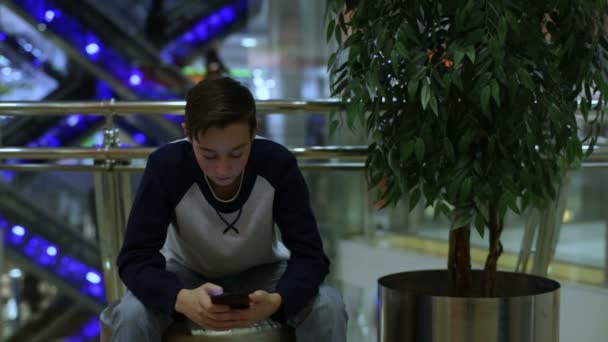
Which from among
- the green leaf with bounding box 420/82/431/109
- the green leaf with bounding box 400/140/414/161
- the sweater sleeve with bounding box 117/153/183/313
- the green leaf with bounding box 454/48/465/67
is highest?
the green leaf with bounding box 454/48/465/67

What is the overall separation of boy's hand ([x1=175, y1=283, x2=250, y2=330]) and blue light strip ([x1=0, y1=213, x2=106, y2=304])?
23.7 feet

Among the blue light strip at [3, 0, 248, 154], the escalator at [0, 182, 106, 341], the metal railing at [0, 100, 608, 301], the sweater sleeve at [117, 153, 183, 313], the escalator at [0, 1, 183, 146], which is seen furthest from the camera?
the blue light strip at [3, 0, 248, 154]

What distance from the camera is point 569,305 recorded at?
3.56 metres

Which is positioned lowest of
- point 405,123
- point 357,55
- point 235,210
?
point 235,210

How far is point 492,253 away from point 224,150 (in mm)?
877

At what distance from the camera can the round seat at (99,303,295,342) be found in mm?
2020

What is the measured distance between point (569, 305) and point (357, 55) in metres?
1.83

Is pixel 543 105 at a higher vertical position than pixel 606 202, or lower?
higher

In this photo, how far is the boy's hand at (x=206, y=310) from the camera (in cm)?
189

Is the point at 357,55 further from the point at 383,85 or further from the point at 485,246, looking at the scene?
the point at 485,246

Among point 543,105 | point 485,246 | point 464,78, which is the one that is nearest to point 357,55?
point 464,78

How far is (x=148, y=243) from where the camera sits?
2.10 meters

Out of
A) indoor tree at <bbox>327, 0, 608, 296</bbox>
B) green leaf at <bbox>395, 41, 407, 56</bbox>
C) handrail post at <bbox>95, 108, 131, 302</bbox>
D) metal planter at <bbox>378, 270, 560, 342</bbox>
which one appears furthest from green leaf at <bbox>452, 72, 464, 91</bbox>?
handrail post at <bbox>95, 108, 131, 302</bbox>

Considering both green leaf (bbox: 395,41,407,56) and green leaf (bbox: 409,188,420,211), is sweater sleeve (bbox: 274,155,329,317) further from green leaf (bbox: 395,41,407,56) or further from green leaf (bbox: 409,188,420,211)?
green leaf (bbox: 395,41,407,56)
